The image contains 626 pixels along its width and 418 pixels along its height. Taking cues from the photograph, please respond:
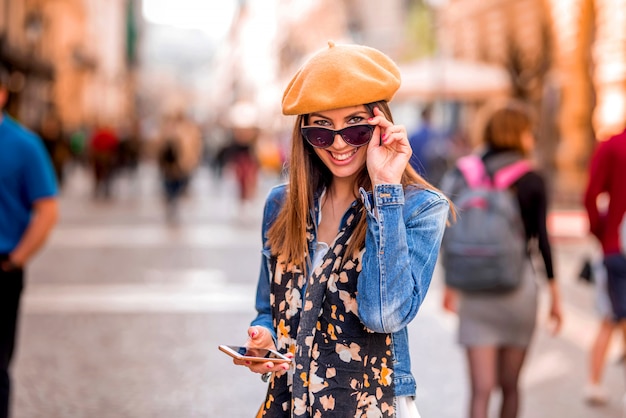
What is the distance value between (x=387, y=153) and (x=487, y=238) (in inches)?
80.0

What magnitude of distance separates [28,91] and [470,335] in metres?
33.6

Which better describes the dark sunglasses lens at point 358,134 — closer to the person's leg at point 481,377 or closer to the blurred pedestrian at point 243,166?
the person's leg at point 481,377

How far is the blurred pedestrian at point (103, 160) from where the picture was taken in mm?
22453

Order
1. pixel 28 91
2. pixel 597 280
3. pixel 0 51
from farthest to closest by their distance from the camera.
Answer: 1. pixel 28 91
2. pixel 0 51
3. pixel 597 280

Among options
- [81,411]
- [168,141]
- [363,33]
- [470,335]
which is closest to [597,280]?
[470,335]

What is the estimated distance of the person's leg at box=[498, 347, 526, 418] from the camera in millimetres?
4379

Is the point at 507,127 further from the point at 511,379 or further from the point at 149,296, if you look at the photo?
the point at 149,296

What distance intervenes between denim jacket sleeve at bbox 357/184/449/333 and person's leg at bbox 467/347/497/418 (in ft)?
6.91

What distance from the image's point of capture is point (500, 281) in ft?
14.1

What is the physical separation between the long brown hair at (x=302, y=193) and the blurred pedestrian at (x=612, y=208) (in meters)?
2.80

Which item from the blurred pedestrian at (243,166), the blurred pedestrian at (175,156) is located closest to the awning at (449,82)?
the blurred pedestrian at (243,166)

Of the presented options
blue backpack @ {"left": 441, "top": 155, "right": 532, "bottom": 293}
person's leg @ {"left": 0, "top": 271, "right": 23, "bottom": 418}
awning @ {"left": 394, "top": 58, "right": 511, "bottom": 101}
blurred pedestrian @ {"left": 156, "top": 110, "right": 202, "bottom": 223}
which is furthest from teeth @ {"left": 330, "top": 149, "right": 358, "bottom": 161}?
awning @ {"left": 394, "top": 58, "right": 511, "bottom": 101}

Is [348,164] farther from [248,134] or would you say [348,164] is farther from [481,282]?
[248,134]

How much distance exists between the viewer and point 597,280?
19.0 ft
